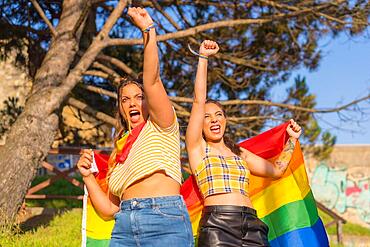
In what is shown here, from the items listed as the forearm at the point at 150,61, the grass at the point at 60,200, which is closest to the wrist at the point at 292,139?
the forearm at the point at 150,61

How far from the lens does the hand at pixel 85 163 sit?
3.26 m

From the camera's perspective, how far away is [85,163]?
3258mm

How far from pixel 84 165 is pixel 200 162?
798 mm

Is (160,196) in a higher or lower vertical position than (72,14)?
lower

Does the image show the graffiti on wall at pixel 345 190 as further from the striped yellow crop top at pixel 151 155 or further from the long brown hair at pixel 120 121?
the striped yellow crop top at pixel 151 155

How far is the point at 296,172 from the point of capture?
173 inches

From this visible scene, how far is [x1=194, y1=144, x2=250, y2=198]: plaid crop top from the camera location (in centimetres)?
352

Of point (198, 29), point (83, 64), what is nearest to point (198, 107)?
point (83, 64)

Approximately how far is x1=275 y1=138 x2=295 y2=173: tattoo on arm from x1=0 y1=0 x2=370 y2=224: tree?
12.3ft

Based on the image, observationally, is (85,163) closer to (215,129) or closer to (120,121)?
(120,121)

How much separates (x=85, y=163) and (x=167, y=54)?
8115mm

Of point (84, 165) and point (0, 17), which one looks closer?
point (84, 165)

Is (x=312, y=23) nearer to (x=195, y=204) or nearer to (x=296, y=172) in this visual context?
(x=296, y=172)

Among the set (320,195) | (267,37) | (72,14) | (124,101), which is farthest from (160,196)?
(320,195)
